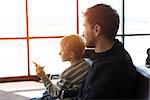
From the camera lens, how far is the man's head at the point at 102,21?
151 centimetres

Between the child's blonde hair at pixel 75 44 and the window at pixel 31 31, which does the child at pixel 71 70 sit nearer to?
the child's blonde hair at pixel 75 44

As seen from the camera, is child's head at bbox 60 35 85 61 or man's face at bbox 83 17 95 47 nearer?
man's face at bbox 83 17 95 47

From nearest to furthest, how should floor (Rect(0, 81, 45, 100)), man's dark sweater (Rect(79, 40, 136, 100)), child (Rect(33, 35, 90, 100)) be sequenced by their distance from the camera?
man's dark sweater (Rect(79, 40, 136, 100)) < child (Rect(33, 35, 90, 100)) < floor (Rect(0, 81, 45, 100))

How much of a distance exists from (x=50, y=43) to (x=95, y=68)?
8.84ft

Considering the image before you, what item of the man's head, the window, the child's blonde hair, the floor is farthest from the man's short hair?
the window

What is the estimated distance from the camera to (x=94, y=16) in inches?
61.0

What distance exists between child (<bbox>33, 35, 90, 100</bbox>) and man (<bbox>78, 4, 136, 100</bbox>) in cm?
40

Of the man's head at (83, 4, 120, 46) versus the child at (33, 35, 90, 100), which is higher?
the man's head at (83, 4, 120, 46)

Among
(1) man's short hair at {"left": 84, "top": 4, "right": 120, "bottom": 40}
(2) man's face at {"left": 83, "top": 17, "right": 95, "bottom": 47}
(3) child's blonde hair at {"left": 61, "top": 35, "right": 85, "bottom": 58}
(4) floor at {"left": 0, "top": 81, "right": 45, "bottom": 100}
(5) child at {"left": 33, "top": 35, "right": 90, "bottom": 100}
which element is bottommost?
(4) floor at {"left": 0, "top": 81, "right": 45, "bottom": 100}

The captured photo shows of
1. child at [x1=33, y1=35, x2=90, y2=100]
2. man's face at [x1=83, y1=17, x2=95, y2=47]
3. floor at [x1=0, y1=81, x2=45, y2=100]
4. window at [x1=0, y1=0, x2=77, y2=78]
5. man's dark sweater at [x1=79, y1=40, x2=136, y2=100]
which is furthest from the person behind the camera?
window at [x1=0, y1=0, x2=77, y2=78]

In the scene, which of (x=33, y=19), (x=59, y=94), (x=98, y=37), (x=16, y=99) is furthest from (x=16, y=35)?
(x=98, y=37)

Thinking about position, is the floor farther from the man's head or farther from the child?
the man's head

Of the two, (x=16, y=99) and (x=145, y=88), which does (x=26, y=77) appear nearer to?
(x=16, y=99)

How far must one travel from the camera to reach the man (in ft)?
4.82
